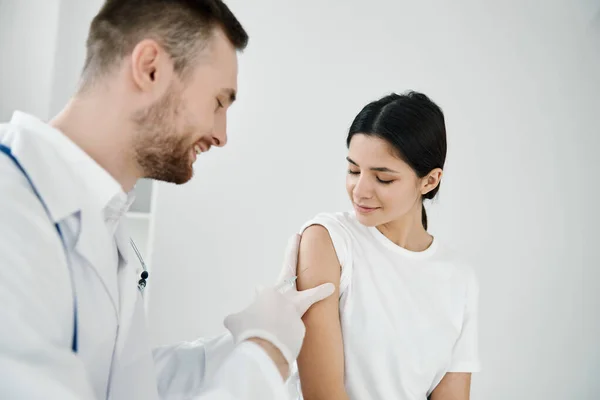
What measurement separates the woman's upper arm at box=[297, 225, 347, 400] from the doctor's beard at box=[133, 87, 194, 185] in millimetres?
391

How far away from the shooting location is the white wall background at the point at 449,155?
2.40 m

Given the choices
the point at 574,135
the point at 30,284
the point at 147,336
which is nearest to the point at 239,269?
the point at 147,336

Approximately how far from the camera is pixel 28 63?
2520 mm

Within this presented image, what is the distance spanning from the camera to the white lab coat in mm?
606

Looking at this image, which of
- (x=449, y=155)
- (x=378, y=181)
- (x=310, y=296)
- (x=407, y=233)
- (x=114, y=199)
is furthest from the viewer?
(x=449, y=155)

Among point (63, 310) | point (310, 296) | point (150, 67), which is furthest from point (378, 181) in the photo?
point (63, 310)

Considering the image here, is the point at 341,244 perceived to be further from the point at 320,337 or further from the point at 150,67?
the point at 150,67

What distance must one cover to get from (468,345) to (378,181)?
0.49 meters

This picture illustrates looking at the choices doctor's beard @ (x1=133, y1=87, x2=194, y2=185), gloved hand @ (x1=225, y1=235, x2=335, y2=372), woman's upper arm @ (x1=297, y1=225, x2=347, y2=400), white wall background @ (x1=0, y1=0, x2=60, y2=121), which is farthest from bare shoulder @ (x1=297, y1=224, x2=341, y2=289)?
white wall background @ (x1=0, y1=0, x2=60, y2=121)

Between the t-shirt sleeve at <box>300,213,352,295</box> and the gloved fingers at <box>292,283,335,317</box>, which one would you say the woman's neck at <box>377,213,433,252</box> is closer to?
the t-shirt sleeve at <box>300,213,352,295</box>

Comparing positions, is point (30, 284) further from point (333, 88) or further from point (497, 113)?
point (497, 113)

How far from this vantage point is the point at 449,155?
250 centimetres

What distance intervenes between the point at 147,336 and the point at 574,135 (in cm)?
222

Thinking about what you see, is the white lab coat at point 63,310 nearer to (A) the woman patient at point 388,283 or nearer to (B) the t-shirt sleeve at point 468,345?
(A) the woman patient at point 388,283
